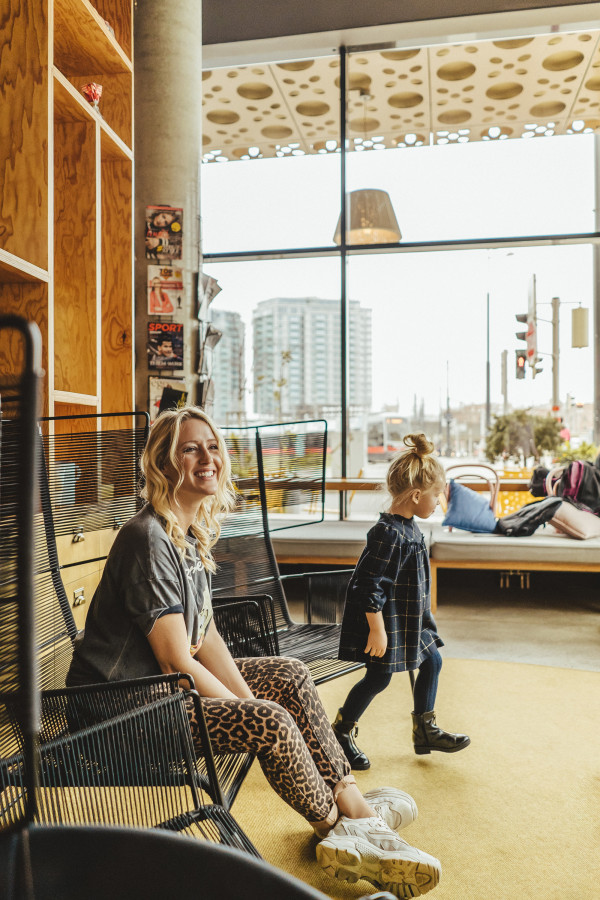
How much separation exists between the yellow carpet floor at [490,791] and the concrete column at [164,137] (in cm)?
175

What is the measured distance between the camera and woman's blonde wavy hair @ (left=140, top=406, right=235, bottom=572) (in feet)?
5.34

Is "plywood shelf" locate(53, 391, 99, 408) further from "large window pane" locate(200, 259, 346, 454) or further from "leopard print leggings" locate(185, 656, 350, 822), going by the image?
"large window pane" locate(200, 259, 346, 454)

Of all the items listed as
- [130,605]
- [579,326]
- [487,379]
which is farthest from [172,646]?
[579,326]

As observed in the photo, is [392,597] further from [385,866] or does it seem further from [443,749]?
[385,866]

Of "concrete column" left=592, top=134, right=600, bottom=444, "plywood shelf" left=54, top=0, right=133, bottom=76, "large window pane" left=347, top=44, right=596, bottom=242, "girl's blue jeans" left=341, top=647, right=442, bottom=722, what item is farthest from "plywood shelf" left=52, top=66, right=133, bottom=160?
"concrete column" left=592, top=134, right=600, bottom=444

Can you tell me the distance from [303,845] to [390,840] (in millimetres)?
336

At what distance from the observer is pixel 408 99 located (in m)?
6.00

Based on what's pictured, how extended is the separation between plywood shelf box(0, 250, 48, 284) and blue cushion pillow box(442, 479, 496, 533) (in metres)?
3.42

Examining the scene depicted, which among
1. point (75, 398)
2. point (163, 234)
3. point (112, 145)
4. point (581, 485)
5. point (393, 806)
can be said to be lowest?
point (393, 806)

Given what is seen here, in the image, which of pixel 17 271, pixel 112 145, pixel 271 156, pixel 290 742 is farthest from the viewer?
pixel 271 156

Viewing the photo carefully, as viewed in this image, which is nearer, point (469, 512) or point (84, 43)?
point (84, 43)

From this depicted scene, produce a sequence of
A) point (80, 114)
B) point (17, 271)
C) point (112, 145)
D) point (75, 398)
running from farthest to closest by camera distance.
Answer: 1. point (112, 145)
2. point (80, 114)
3. point (75, 398)
4. point (17, 271)

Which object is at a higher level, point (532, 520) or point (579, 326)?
point (579, 326)

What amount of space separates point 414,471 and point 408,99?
193 inches
